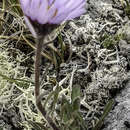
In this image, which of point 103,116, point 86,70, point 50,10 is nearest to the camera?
point 50,10

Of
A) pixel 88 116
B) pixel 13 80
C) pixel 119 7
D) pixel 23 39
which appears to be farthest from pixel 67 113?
pixel 119 7

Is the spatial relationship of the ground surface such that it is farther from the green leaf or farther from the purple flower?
the purple flower

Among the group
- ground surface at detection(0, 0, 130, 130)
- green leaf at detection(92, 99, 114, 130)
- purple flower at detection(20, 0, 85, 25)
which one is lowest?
green leaf at detection(92, 99, 114, 130)

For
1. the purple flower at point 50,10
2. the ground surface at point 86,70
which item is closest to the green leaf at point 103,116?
the ground surface at point 86,70

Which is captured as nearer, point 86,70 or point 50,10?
point 50,10

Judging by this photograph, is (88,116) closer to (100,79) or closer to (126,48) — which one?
(100,79)

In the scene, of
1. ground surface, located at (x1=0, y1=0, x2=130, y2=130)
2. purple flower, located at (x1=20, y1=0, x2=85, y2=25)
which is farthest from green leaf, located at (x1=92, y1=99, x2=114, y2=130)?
purple flower, located at (x1=20, y1=0, x2=85, y2=25)

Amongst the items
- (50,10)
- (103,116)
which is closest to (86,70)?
(103,116)

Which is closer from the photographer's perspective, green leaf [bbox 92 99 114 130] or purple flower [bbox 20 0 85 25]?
purple flower [bbox 20 0 85 25]

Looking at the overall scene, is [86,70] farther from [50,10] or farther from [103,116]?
[50,10]
